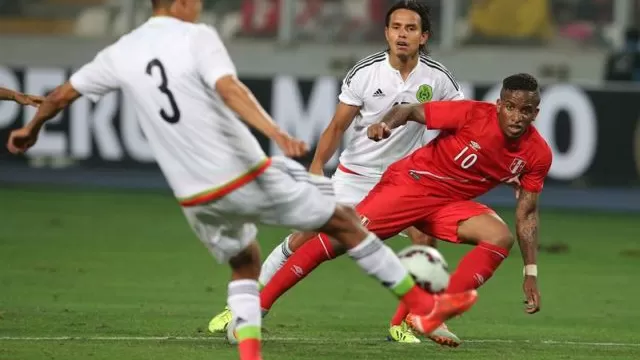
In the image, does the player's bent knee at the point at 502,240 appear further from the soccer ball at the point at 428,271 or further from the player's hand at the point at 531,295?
the soccer ball at the point at 428,271

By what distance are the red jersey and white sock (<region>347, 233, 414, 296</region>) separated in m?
1.51

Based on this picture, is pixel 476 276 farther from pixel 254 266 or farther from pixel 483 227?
pixel 254 266

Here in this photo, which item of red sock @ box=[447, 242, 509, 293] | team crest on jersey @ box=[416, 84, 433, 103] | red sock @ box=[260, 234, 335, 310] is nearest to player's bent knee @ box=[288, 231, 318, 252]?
red sock @ box=[260, 234, 335, 310]

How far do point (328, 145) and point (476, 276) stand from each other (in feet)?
4.64

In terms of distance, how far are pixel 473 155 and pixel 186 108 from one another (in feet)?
7.37

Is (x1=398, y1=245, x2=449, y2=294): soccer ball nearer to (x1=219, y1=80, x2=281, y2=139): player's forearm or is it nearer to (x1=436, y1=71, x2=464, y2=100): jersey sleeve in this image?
(x1=219, y1=80, x2=281, y2=139): player's forearm

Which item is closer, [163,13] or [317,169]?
[163,13]

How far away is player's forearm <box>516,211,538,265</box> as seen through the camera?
8430 mm

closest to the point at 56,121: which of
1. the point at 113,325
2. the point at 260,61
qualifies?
the point at 260,61

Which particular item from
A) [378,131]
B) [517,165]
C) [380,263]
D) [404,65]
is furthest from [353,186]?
[380,263]

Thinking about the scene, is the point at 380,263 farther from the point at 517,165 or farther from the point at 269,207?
the point at 517,165

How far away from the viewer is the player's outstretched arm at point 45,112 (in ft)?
23.6

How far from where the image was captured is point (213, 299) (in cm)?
1095

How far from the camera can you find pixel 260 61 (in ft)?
76.6
